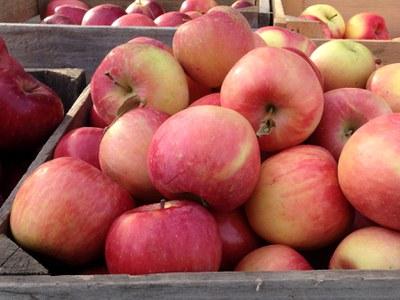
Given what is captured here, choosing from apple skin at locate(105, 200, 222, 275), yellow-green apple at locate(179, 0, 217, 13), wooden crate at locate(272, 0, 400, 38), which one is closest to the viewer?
apple skin at locate(105, 200, 222, 275)

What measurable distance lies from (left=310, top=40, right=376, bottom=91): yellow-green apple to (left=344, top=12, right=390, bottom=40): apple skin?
1392 millimetres

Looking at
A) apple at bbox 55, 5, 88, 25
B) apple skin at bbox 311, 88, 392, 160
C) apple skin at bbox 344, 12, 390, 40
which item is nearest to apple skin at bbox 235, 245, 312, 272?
apple skin at bbox 311, 88, 392, 160

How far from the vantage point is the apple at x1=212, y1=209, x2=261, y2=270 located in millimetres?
889

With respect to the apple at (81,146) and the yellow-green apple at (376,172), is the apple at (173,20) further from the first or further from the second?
the yellow-green apple at (376,172)

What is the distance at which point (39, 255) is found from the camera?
0.86 meters

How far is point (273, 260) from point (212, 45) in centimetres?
46

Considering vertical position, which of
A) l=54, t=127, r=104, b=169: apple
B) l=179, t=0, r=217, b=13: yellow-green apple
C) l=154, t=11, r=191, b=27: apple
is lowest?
l=179, t=0, r=217, b=13: yellow-green apple

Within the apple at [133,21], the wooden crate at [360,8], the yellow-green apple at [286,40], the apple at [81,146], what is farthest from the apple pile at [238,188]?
the wooden crate at [360,8]

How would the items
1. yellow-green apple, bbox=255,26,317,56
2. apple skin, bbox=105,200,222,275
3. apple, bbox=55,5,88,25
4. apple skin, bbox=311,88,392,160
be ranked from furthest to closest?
apple, bbox=55,5,88,25 → yellow-green apple, bbox=255,26,317,56 → apple skin, bbox=311,88,392,160 → apple skin, bbox=105,200,222,275

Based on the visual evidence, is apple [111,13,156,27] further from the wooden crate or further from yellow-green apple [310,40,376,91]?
the wooden crate

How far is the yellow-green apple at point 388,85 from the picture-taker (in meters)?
1.15

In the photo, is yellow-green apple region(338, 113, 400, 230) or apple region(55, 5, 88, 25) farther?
apple region(55, 5, 88, 25)

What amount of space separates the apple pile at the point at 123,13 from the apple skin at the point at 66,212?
119cm

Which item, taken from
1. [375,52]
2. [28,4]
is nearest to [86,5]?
[28,4]
